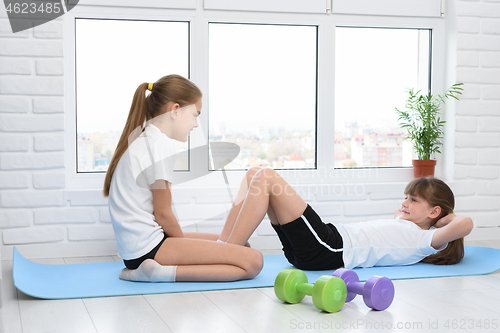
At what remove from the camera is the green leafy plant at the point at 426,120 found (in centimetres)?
297

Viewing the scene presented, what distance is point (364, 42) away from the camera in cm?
314

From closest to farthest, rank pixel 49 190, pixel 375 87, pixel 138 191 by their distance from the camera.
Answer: pixel 138 191 < pixel 49 190 < pixel 375 87

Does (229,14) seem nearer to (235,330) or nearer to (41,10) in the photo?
(41,10)

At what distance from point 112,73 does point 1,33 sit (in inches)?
22.4

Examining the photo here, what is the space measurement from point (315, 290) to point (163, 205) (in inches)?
26.7

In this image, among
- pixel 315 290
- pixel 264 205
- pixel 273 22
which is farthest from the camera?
pixel 273 22

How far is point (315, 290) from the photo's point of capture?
5.17 ft

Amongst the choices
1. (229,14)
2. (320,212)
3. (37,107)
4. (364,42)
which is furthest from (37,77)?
(364,42)

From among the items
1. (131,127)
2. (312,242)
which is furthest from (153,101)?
(312,242)

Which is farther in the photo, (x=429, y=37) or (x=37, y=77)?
(x=429, y=37)

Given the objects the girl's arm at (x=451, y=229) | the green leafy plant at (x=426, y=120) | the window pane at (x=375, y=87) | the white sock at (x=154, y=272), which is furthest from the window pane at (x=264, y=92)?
the white sock at (x=154, y=272)

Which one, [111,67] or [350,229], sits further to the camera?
[111,67]

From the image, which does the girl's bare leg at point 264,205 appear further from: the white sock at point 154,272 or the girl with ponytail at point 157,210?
the white sock at point 154,272

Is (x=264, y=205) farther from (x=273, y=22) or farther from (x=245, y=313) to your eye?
(x=273, y=22)
